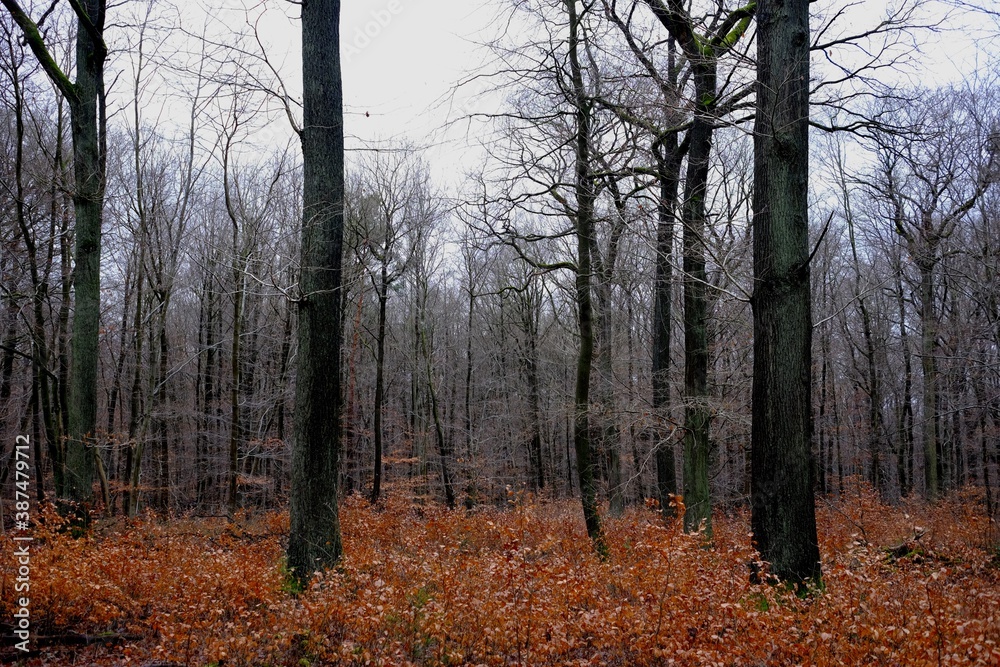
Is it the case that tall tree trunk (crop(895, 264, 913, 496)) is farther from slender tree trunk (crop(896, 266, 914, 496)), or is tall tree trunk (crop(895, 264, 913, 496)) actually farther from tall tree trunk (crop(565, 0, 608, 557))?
tall tree trunk (crop(565, 0, 608, 557))

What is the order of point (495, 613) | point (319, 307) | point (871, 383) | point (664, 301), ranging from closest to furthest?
point (495, 613), point (319, 307), point (664, 301), point (871, 383)

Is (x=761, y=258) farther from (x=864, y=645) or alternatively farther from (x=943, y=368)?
(x=943, y=368)

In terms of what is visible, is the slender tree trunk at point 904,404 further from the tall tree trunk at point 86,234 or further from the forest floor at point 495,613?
the tall tree trunk at point 86,234

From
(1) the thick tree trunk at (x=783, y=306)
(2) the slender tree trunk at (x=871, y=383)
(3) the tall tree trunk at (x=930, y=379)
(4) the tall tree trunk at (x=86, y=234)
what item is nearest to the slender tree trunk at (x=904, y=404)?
(2) the slender tree trunk at (x=871, y=383)

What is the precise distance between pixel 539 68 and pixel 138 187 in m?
11.2

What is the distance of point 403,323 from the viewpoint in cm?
2530

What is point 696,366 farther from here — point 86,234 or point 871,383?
point 871,383

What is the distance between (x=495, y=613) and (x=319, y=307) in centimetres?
355

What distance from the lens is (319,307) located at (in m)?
6.13

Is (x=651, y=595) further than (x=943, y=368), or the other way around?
(x=943, y=368)

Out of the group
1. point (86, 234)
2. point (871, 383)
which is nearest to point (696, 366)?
point (86, 234)

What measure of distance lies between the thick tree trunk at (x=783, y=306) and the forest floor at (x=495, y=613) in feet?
1.20

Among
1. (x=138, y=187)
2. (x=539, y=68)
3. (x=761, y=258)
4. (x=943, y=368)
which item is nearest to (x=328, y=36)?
(x=539, y=68)

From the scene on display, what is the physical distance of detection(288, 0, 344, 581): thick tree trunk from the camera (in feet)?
19.3
